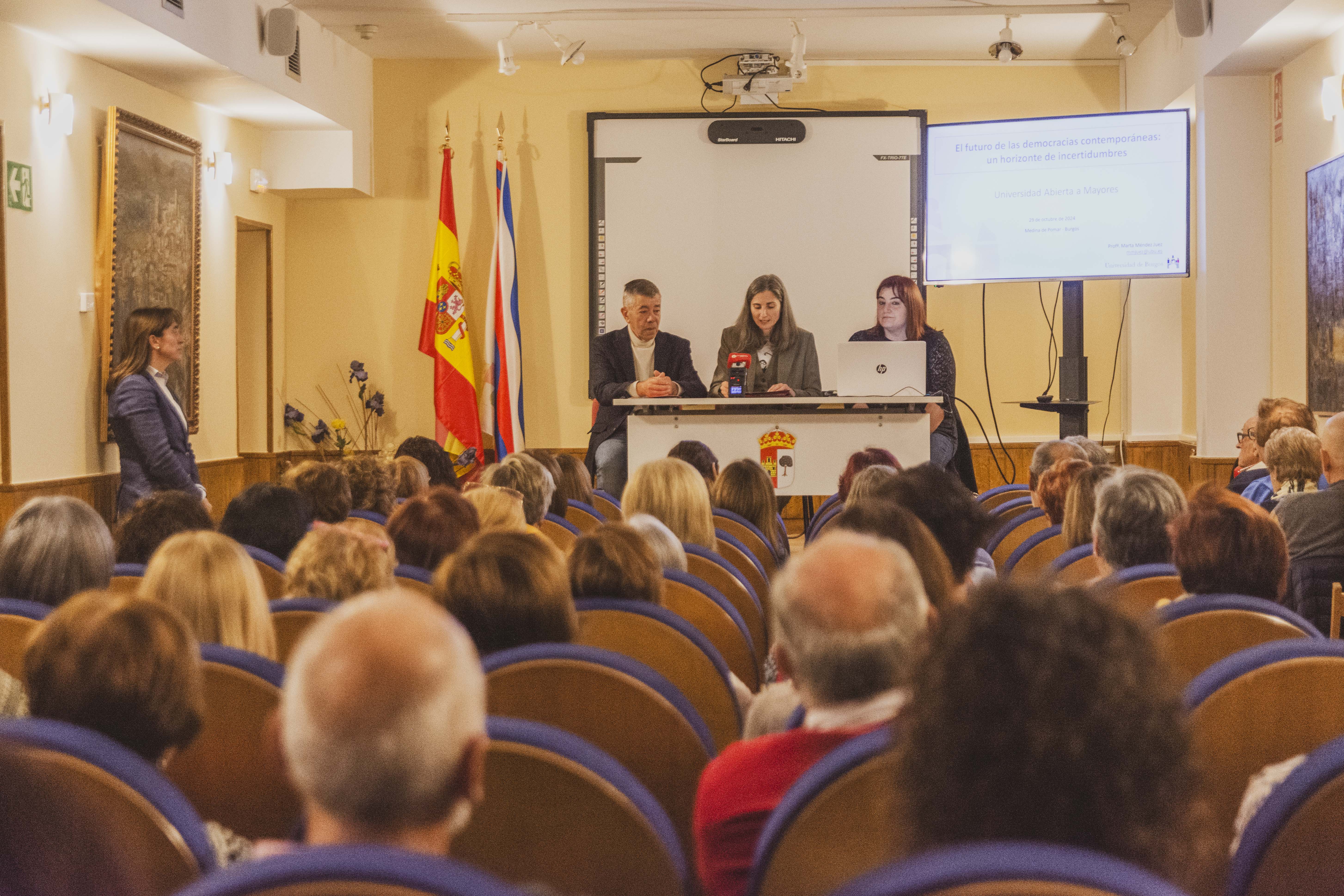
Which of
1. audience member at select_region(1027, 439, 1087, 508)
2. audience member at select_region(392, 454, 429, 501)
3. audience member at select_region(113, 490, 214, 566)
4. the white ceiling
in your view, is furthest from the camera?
the white ceiling

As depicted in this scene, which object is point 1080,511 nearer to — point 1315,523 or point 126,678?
point 1315,523

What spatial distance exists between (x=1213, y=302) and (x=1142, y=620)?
688cm

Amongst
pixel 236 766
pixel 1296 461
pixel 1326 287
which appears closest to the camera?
pixel 236 766

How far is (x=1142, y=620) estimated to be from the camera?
1104mm

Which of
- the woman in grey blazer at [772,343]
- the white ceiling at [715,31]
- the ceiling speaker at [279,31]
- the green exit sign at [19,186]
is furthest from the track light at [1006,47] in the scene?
the green exit sign at [19,186]

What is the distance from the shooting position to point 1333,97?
20.7 ft

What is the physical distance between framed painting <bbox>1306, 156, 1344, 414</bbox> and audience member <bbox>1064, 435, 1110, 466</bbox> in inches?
67.0

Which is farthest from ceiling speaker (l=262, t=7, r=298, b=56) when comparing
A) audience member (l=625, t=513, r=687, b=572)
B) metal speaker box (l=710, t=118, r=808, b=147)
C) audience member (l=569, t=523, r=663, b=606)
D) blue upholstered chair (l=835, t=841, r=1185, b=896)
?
blue upholstered chair (l=835, t=841, r=1185, b=896)

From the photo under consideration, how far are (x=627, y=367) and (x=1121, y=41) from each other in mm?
3895

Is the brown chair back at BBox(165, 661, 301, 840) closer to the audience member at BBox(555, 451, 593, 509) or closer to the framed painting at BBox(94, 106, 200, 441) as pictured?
the audience member at BBox(555, 451, 593, 509)

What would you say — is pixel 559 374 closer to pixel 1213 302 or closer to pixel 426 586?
pixel 1213 302

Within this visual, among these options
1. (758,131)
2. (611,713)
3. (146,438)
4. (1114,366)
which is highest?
(758,131)

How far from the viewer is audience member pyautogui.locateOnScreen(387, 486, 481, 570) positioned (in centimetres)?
300

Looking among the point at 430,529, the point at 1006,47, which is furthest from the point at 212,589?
the point at 1006,47
